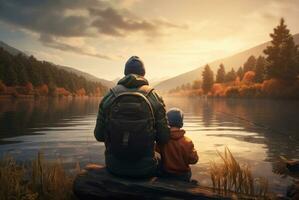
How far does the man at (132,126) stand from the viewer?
5270 mm

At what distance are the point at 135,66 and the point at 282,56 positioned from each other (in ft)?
239

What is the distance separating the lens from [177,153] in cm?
599

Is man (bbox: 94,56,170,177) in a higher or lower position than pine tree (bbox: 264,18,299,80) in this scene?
lower

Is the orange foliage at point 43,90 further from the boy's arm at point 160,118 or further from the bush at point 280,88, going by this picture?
the boy's arm at point 160,118

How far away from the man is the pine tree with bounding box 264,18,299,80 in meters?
70.8

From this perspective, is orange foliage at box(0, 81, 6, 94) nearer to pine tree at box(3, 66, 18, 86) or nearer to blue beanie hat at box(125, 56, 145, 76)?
pine tree at box(3, 66, 18, 86)

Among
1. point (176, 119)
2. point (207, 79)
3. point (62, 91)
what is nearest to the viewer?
point (176, 119)

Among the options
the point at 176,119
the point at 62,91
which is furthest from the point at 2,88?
the point at 176,119

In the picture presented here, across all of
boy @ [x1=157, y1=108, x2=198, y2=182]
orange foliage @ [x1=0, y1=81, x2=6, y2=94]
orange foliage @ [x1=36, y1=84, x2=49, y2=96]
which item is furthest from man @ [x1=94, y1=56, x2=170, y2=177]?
orange foliage @ [x1=36, y1=84, x2=49, y2=96]

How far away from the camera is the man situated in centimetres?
527

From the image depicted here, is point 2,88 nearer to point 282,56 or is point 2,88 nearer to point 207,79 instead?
point 207,79

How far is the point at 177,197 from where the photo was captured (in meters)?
5.10

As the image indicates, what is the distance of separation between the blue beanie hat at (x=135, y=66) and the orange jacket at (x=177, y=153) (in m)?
1.22

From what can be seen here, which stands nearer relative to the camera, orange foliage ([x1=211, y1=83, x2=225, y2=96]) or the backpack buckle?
the backpack buckle
